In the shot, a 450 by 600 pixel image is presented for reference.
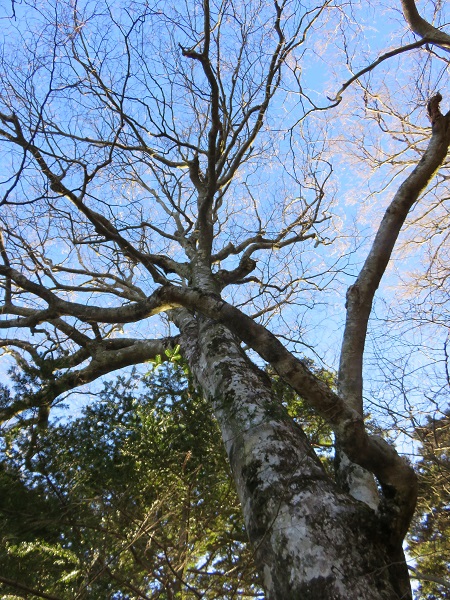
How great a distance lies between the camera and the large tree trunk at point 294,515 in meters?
1.63

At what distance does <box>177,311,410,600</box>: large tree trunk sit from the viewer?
64.1 inches

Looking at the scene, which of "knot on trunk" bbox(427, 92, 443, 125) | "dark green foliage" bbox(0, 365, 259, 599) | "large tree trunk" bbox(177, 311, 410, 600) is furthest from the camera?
"knot on trunk" bbox(427, 92, 443, 125)

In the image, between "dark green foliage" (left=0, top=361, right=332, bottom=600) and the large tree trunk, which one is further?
"dark green foliage" (left=0, top=361, right=332, bottom=600)

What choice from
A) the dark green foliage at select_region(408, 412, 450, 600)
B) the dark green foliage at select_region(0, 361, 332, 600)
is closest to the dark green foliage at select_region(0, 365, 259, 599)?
the dark green foliage at select_region(0, 361, 332, 600)

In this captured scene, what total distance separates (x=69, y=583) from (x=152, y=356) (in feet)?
8.48

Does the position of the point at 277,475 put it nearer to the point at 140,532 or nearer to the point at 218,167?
the point at 140,532

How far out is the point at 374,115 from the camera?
19.1 ft

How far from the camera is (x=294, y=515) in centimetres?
185

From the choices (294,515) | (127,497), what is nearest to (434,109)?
(294,515)

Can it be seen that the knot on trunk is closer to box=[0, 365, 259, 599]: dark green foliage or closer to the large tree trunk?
the large tree trunk

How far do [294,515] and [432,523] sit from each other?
135 inches

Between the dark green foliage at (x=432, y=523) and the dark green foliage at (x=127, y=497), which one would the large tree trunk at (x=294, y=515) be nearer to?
the dark green foliage at (x=127, y=497)

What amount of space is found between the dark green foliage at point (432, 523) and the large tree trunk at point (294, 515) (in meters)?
1.71

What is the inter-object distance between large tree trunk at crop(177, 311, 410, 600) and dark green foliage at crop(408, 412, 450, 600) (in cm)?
171
